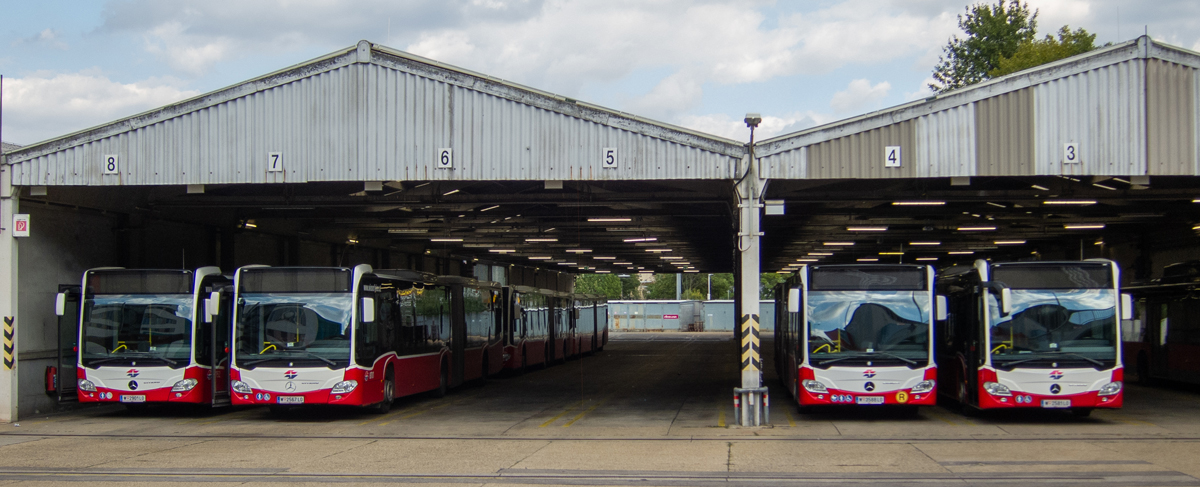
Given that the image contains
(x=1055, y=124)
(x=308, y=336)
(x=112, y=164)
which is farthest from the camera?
(x=112, y=164)

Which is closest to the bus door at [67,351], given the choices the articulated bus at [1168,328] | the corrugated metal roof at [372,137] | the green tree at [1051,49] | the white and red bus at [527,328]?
the corrugated metal roof at [372,137]

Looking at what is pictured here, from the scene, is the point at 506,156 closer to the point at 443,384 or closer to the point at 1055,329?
the point at 443,384

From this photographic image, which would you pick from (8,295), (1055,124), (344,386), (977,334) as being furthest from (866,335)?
(8,295)

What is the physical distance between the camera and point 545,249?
39.2 meters

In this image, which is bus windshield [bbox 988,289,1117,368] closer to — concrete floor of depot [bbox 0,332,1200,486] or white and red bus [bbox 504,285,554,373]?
concrete floor of depot [bbox 0,332,1200,486]

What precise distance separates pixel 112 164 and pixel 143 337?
3.12 metres

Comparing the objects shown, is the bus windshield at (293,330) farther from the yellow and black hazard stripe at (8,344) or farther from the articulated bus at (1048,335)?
the articulated bus at (1048,335)

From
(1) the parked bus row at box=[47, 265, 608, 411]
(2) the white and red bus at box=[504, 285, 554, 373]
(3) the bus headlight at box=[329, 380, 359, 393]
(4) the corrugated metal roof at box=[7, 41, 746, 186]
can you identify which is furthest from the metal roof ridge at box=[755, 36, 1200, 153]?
(2) the white and red bus at box=[504, 285, 554, 373]

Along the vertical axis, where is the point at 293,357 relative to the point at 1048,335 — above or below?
below

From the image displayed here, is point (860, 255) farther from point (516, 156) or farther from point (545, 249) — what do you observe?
point (516, 156)

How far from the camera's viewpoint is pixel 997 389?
16.1 meters

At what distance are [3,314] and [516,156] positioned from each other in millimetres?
9690

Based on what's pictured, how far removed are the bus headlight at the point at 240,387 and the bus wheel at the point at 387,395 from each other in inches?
101

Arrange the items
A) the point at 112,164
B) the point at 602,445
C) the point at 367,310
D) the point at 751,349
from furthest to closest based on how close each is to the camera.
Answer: the point at 112,164, the point at 367,310, the point at 751,349, the point at 602,445
